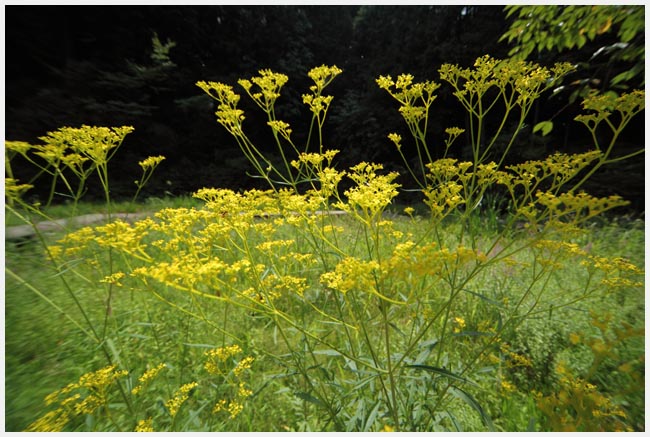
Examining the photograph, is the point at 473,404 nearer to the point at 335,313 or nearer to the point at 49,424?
the point at 335,313

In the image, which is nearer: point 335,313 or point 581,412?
point 581,412

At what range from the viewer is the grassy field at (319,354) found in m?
1.17

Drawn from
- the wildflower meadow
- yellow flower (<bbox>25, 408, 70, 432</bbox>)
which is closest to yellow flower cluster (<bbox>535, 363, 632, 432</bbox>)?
the wildflower meadow

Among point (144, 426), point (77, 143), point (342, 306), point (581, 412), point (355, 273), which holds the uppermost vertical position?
point (77, 143)

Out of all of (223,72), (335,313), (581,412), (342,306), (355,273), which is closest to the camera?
(355,273)

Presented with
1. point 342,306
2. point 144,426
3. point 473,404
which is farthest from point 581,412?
point 144,426

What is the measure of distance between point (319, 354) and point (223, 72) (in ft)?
46.1

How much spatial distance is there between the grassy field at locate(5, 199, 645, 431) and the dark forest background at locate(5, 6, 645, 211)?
545 cm

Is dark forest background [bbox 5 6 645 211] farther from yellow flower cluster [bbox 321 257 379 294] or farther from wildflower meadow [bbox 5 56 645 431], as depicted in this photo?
yellow flower cluster [bbox 321 257 379 294]

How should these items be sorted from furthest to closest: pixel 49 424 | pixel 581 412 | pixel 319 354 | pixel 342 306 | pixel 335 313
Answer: pixel 335 313 → pixel 319 354 → pixel 342 306 → pixel 49 424 → pixel 581 412

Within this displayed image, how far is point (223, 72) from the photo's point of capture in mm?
12406

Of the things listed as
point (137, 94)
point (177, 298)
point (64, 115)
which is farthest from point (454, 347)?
point (137, 94)

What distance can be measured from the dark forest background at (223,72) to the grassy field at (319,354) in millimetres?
5446

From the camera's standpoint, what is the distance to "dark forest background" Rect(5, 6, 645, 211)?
696 centimetres
